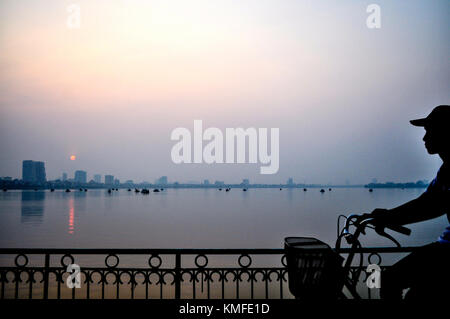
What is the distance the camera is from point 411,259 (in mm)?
2127

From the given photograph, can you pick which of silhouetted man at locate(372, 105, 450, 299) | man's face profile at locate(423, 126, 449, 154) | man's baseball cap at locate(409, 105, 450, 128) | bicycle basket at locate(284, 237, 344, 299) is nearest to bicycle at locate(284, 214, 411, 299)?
bicycle basket at locate(284, 237, 344, 299)

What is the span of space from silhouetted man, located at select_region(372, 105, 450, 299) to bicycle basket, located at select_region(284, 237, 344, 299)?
30 cm

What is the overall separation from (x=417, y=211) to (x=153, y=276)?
50.8 feet

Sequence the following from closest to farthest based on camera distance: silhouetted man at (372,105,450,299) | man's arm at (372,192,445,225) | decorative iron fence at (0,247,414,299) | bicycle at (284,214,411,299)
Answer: silhouetted man at (372,105,450,299) < man's arm at (372,192,445,225) < bicycle at (284,214,411,299) < decorative iron fence at (0,247,414,299)

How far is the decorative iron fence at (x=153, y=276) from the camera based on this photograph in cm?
419

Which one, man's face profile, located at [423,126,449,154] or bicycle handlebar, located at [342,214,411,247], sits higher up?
man's face profile, located at [423,126,449,154]

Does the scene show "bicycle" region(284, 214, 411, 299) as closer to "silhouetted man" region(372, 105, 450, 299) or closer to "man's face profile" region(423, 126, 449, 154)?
"silhouetted man" region(372, 105, 450, 299)

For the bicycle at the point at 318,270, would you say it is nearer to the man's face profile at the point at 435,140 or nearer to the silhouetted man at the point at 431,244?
the silhouetted man at the point at 431,244

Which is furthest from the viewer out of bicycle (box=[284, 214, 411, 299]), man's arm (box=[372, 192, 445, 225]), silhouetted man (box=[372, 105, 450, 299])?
bicycle (box=[284, 214, 411, 299])

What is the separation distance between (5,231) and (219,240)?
1865 cm

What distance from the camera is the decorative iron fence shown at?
4.19 m
